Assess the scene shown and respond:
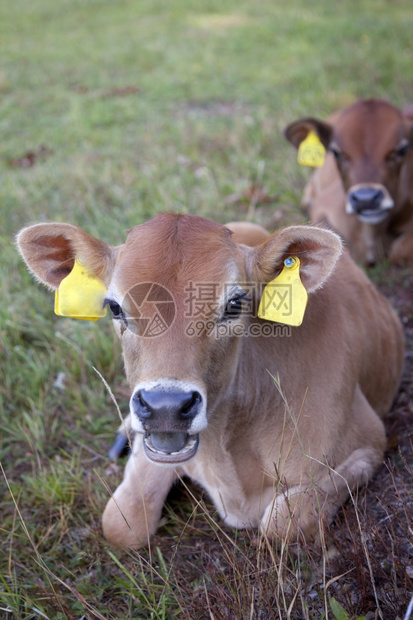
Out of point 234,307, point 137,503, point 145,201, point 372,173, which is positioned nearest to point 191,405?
point 234,307

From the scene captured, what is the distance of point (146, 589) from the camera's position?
299 centimetres

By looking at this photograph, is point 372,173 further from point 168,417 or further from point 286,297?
point 168,417

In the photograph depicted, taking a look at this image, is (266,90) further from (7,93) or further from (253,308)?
(253,308)

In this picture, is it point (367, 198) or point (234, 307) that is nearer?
point (234, 307)

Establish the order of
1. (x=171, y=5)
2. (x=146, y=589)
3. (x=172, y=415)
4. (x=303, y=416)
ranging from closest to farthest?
(x=172, y=415) → (x=146, y=589) → (x=303, y=416) → (x=171, y=5)

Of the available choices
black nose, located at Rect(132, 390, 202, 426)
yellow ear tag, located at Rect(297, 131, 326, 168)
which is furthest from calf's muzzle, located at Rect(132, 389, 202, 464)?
yellow ear tag, located at Rect(297, 131, 326, 168)

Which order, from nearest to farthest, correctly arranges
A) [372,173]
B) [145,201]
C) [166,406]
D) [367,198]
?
[166,406]
[367,198]
[372,173]
[145,201]

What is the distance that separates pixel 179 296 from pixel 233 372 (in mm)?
636

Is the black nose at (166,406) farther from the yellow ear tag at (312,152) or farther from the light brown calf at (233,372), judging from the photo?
the yellow ear tag at (312,152)

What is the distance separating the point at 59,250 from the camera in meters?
3.24

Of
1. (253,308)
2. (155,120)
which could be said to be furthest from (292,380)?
(155,120)

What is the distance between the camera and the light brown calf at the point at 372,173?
6.06m

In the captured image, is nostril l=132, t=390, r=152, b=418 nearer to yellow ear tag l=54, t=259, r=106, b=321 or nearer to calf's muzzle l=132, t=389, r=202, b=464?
calf's muzzle l=132, t=389, r=202, b=464

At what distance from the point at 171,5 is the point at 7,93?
8407mm
